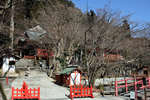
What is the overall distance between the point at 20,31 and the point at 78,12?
60.1ft

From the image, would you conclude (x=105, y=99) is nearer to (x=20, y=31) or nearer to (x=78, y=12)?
(x=78, y=12)

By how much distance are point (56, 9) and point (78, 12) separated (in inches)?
176

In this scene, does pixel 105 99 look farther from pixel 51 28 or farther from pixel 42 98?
pixel 51 28

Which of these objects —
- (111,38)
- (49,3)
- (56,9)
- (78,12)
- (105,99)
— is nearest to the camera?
(105,99)

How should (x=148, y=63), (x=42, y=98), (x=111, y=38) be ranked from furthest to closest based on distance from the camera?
(x=148, y=63) → (x=111, y=38) → (x=42, y=98)

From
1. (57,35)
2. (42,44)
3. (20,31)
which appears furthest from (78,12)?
(20,31)

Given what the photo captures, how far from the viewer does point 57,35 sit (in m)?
25.8

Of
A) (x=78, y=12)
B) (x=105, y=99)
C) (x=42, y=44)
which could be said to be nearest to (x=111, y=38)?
(x=105, y=99)

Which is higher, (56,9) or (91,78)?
(56,9)

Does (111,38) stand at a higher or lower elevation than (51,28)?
lower

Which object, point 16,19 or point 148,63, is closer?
point 148,63

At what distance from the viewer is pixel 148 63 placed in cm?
1783

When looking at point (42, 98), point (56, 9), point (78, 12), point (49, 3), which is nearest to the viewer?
point (42, 98)

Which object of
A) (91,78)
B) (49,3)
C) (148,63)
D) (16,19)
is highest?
(49,3)
